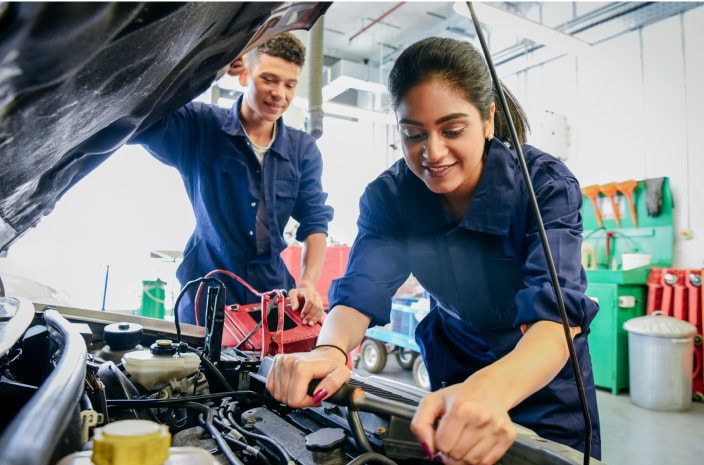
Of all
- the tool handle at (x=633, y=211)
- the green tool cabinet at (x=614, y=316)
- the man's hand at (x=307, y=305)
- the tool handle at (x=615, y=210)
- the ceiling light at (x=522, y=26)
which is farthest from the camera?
the tool handle at (x=615, y=210)

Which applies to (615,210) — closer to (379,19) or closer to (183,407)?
(379,19)

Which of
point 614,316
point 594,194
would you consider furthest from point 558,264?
point 594,194

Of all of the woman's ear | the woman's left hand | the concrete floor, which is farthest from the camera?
the concrete floor

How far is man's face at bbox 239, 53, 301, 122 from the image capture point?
63.6 inches

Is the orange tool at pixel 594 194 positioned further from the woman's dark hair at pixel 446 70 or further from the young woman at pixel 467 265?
the woman's dark hair at pixel 446 70

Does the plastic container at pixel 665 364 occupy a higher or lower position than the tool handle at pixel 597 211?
lower

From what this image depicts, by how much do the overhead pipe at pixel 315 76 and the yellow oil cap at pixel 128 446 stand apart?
13.2ft

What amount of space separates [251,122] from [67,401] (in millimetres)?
1511

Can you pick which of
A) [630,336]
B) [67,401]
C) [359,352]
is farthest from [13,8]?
[359,352]

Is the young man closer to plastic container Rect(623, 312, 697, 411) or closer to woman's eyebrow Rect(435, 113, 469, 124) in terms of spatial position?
woman's eyebrow Rect(435, 113, 469, 124)

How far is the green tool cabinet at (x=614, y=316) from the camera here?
148 inches

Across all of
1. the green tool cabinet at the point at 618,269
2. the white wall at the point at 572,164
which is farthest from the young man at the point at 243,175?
the green tool cabinet at the point at 618,269

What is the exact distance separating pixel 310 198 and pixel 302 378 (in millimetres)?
1291

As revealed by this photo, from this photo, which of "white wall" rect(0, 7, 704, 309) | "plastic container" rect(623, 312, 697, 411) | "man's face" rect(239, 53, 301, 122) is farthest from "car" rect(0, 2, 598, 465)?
"white wall" rect(0, 7, 704, 309)
